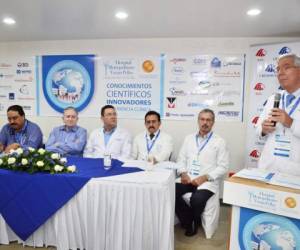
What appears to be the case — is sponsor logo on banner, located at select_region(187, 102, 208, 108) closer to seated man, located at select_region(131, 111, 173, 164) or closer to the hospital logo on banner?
seated man, located at select_region(131, 111, 173, 164)

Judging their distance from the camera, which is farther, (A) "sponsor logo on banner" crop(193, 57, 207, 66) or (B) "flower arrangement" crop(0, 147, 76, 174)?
(A) "sponsor logo on banner" crop(193, 57, 207, 66)

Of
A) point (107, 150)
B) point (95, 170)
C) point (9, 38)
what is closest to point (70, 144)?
point (107, 150)

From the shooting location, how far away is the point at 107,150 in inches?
130

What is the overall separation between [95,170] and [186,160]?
1.19 m

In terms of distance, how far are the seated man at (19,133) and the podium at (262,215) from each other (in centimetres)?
264

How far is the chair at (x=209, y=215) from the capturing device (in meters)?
2.77

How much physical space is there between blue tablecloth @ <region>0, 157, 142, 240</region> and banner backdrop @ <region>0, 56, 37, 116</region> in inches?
89.4

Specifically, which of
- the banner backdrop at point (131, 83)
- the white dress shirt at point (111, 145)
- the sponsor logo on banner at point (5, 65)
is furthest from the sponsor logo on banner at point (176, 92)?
the sponsor logo on banner at point (5, 65)

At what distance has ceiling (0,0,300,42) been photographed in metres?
2.61

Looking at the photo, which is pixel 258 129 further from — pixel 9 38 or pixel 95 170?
pixel 9 38

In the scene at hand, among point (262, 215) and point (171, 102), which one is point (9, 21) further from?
point (262, 215)

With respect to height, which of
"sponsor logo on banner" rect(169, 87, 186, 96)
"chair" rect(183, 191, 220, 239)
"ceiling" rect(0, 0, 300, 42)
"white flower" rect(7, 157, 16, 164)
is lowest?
"chair" rect(183, 191, 220, 239)

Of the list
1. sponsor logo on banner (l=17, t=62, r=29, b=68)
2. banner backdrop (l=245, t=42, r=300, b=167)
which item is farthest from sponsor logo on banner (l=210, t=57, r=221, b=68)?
sponsor logo on banner (l=17, t=62, r=29, b=68)

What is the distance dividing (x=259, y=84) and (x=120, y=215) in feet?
8.24
